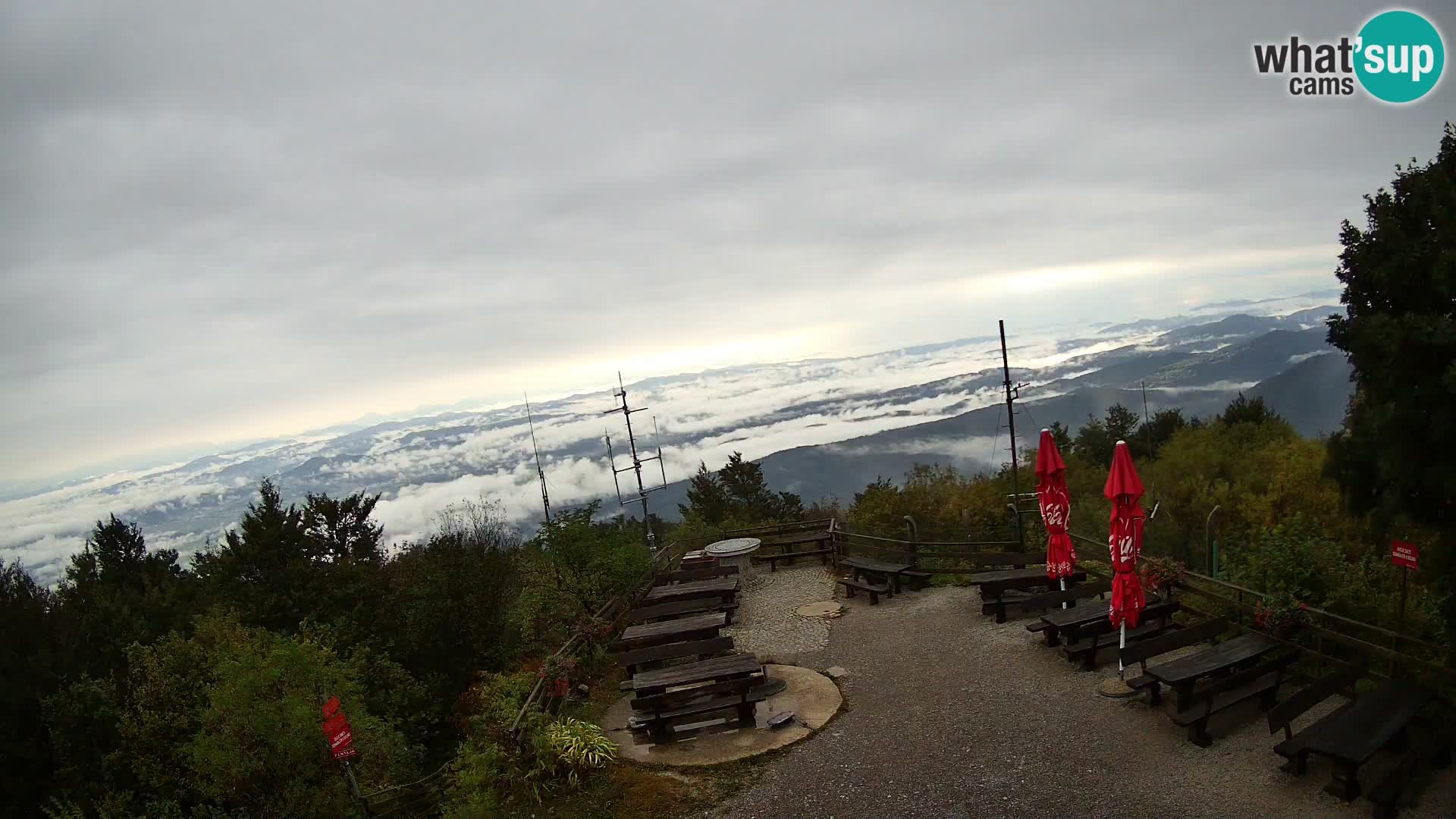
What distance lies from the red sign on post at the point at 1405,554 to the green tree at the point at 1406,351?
42 cm

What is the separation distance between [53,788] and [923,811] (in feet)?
78.4

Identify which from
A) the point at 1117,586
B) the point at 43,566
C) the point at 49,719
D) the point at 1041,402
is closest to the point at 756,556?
the point at 1117,586

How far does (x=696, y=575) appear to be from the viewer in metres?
17.3

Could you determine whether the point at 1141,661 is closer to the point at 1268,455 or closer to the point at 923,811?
the point at 923,811

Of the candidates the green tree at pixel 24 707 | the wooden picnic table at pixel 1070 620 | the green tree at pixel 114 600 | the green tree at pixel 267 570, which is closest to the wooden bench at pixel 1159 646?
the wooden picnic table at pixel 1070 620

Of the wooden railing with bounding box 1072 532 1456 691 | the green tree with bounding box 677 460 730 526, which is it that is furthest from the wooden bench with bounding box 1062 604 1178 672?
the green tree with bounding box 677 460 730 526

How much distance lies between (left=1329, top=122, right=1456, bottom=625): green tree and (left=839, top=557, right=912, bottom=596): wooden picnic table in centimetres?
909

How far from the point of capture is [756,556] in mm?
20469

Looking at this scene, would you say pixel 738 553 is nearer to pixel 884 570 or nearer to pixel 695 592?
pixel 695 592

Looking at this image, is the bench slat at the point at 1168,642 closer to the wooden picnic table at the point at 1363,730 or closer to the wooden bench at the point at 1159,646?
the wooden bench at the point at 1159,646

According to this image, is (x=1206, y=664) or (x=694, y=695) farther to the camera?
(x=694, y=695)

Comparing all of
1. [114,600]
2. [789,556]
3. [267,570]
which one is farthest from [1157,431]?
[114,600]

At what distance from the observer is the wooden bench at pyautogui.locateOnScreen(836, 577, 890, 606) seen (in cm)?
1555

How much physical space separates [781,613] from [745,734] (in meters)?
5.95
